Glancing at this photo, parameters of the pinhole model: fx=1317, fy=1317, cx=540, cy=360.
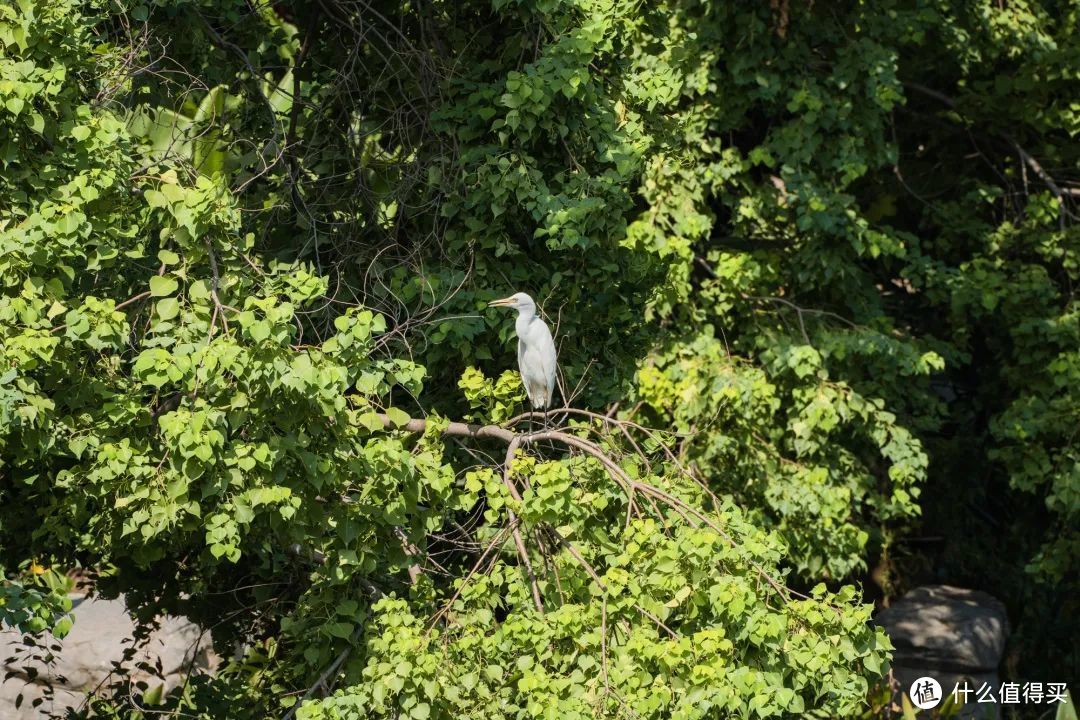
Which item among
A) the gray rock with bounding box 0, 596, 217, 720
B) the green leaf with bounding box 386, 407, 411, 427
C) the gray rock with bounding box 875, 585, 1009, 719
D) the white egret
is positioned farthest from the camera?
the gray rock with bounding box 0, 596, 217, 720

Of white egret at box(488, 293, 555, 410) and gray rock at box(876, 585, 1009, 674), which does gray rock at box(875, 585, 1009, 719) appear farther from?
white egret at box(488, 293, 555, 410)

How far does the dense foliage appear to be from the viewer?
3660 mm

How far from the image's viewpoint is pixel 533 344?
494 cm

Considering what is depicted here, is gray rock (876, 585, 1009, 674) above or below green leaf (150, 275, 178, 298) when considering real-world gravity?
below

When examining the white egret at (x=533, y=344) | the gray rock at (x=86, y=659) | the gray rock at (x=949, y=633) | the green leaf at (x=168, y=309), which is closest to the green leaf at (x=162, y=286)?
the green leaf at (x=168, y=309)

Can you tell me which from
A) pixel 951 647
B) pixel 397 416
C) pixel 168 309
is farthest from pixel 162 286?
pixel 951 647

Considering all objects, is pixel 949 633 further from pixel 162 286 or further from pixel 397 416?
pixel 162 286

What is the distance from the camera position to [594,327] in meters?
5.59

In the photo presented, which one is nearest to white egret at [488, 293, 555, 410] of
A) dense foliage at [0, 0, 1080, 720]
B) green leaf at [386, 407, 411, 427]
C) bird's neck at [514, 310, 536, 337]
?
bird's neck at [514, 310, 536, 337]

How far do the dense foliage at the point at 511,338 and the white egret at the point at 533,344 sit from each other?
6.0 inches

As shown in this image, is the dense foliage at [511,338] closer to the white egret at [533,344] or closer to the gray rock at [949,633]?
the white egret at [533,344]

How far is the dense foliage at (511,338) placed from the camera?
12.0 feet

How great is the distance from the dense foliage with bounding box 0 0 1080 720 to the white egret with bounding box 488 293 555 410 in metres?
0.15

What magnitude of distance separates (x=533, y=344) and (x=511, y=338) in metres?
0.19
